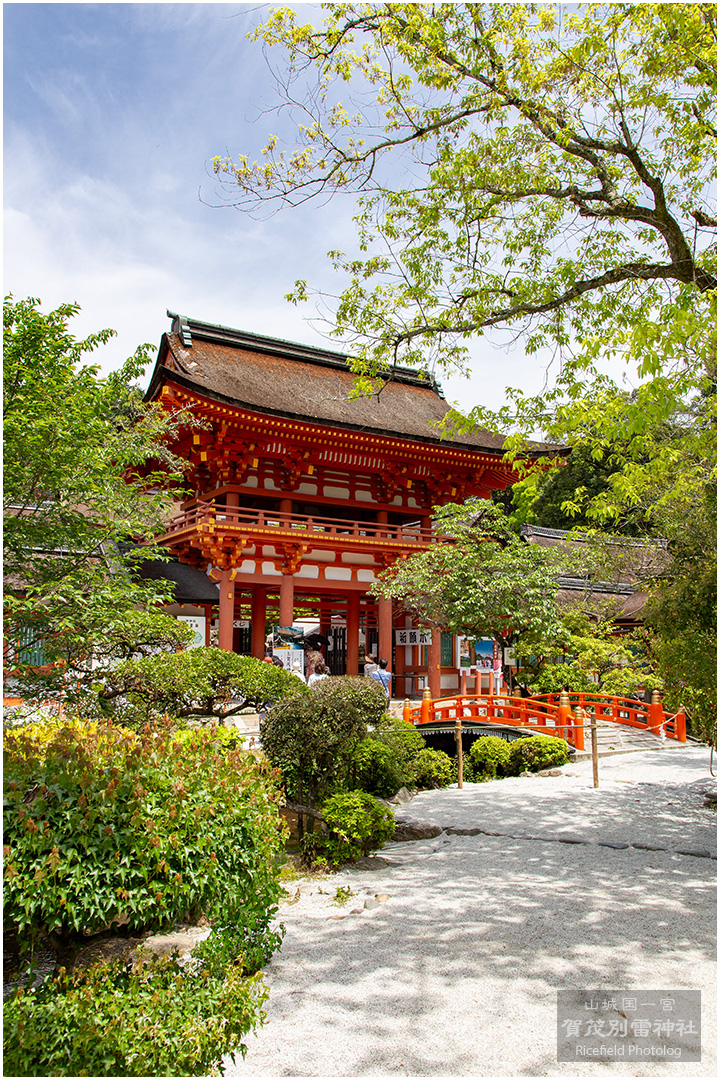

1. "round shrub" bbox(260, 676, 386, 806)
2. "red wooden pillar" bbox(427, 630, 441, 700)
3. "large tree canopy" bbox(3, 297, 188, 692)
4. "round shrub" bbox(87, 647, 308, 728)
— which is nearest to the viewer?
"large tree canopy" bbox(3, 297, 188, 692)

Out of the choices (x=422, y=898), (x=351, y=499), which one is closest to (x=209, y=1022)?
(x=422, y=898)

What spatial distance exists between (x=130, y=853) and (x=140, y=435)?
172 inches

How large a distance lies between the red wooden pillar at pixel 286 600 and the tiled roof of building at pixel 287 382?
12.2ft

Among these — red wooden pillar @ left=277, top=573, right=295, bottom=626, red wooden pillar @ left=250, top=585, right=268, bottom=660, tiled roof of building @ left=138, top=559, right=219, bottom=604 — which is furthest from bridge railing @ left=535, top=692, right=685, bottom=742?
tiled roof of building @ left=138, top=559, right=219, bottom=604

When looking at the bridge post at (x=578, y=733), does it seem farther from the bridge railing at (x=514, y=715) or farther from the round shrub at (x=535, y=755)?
the round shrub at (x=535, y=755)

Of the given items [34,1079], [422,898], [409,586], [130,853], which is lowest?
[422,898]

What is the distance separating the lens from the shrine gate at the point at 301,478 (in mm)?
15023

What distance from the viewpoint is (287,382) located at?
18047mm

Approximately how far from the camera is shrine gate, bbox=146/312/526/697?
591 inches

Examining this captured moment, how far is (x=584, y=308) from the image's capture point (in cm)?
651

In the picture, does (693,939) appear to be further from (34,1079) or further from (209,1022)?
(34,1079)

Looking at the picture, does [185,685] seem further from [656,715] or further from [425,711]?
[656,715]

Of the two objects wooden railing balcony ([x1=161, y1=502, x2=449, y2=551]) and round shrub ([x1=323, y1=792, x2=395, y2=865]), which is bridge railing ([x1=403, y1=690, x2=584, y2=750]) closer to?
wooden railing balcony ([x1=161, y1=502, x2=449, y2=551])

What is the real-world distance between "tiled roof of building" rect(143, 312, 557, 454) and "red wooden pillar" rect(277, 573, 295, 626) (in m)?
3.72
